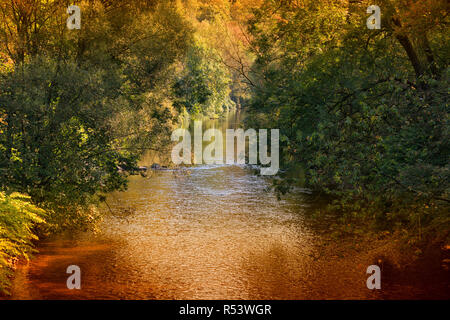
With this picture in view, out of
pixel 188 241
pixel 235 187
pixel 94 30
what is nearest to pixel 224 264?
pixel 188 241

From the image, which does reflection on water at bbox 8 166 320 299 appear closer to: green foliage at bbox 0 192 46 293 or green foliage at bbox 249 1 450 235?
green foliage at bbox 0 192 46 293

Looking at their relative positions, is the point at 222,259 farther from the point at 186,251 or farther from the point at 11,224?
the point at 11,224

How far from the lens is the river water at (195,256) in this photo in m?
15.2

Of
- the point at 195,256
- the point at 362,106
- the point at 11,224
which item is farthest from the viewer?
the point at 195,256

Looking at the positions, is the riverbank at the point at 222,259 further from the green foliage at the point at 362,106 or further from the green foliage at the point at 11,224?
the green foliage at the point at 362,106

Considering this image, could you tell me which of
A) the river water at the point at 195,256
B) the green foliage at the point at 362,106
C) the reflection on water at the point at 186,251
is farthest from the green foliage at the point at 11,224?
the green foliage at the point at 362,106

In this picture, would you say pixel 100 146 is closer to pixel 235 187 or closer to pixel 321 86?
pixel 321 86

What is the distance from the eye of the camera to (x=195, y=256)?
18234mm

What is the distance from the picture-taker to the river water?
1517 cm

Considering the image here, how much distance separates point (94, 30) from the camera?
19234 mm

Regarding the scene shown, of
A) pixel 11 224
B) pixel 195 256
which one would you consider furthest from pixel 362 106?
pixel 11 224
